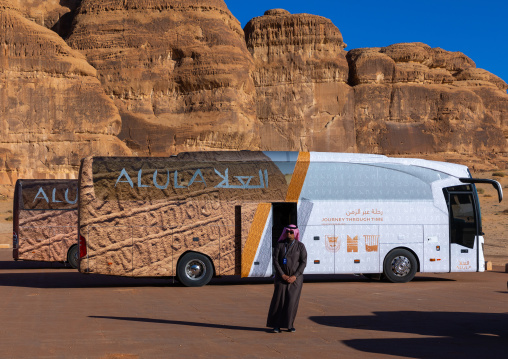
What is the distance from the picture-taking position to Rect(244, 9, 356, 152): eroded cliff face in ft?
358

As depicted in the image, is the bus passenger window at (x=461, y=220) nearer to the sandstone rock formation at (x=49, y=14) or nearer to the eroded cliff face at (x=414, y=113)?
the sandstone rock formation at (x=49, y=14)

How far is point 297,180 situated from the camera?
1936 cm

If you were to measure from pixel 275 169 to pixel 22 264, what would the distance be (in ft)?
46.1

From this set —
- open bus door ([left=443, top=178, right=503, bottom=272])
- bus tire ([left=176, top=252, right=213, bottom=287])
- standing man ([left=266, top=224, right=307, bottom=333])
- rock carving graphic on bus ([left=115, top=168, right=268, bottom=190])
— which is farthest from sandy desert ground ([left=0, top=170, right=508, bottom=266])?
standing man ([left=266, top=224, right=307, bottom=333])

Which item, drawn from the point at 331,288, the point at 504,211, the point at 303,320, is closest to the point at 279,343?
the point at 303,320

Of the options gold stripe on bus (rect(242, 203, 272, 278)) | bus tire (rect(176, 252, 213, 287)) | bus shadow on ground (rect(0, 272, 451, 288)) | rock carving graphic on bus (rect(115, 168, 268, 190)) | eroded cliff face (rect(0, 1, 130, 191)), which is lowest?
bus shadow on ground (rect(0, 272, 451, 288))

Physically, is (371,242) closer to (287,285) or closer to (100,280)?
(100,280)

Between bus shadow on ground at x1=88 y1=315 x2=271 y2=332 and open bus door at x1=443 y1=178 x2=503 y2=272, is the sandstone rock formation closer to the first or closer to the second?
open bus door at x1=443 y1=178 x2=503 y2=272

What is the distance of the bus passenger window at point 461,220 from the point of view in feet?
66.3

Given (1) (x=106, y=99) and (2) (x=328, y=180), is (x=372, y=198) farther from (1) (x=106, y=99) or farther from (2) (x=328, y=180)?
(1) (x=106, y=99)

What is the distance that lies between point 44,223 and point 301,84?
291ft

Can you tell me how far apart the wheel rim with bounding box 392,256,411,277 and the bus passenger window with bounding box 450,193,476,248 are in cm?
142

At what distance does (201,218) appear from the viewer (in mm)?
19047

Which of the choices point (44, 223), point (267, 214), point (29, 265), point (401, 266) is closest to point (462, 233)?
point (401, 266)
